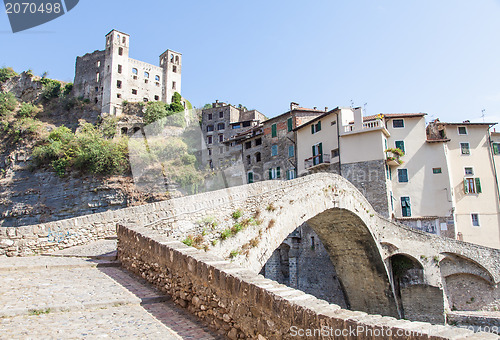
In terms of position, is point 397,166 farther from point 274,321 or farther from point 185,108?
point 185,108

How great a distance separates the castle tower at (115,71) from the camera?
46031mm

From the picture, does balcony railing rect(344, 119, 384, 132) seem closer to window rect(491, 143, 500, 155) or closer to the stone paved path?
window rect(491, 143, 500, 155)

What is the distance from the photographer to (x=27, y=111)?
44.2 meters

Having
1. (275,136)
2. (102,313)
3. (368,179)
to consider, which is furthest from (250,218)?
(275,136)

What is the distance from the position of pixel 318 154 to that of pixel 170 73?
1372 inches

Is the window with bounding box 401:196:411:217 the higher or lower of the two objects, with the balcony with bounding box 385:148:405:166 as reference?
lower

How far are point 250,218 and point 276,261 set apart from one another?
19165 millimetres

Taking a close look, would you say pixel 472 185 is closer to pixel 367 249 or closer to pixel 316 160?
pixel 316 160

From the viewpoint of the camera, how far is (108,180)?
34969 mm

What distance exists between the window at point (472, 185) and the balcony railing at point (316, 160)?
10.6m

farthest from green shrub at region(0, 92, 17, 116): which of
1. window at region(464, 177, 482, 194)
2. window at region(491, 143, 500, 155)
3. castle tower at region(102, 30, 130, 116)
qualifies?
window at region(491, 143, 500, 155)

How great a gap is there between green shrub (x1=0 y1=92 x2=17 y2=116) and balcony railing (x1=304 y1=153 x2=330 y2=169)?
1602 inches

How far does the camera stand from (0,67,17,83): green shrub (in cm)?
5094

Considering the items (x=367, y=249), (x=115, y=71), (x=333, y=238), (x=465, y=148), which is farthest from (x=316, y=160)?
(x=115, y=71)
